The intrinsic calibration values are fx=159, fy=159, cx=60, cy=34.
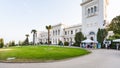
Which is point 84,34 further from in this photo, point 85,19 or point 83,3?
point 83,3

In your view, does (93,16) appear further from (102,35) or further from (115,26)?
(102,35)

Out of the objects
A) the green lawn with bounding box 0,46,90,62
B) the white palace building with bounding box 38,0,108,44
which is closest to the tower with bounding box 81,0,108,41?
the white palace building with bounding box 38,0,108,44

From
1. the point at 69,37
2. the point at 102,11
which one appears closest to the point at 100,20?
the point at 102,11

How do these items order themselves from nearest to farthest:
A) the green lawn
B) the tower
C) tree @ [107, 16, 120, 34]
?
the green lawn, tree @ [107, 16, 120, 34], the tower

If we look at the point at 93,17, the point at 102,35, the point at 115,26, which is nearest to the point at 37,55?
the point at 102,35

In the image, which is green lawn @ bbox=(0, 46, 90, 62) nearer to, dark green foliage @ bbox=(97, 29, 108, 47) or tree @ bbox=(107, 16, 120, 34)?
dark green foliage @ bbox=(97, 29, 108, 47)

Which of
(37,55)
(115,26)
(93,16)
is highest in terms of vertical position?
(93,16)

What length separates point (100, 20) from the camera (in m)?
46.2

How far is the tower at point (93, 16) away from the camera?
150 feet

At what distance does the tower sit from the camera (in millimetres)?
45812

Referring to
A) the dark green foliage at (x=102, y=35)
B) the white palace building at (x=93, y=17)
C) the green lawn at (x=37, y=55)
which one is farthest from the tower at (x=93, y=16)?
the green lawn at (x=37, y=55)

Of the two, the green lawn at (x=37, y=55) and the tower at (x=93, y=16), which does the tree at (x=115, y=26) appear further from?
the green lawn at (x=37, y=55)

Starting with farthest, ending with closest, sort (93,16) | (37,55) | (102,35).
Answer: (93,16) < (102,35) < (37,55)

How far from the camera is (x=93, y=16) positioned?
49.1 meters
